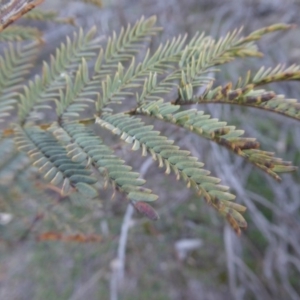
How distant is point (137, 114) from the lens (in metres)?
0.41

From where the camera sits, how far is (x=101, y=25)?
6.26ft

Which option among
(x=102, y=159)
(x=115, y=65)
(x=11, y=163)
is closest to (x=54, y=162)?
(x=102, y=159)

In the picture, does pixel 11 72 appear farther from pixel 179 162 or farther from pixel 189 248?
pixel 189 248

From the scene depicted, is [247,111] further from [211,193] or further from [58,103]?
[211,193]

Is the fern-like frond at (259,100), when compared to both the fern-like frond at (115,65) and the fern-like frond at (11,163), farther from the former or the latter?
the fern-like frond at (11,163)

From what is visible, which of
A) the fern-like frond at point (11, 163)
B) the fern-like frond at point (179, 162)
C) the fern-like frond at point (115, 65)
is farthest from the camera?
the fern-like frond at point (11, 163)

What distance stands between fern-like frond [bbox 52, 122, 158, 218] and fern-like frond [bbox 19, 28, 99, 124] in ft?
0.34

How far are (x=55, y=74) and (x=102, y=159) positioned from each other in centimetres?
23

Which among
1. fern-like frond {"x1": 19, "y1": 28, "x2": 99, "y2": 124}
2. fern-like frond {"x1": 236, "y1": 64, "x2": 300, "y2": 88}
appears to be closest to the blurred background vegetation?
fern-like frond {"x1": 19, "y1": 28, "x2": 99, "y2": 124}

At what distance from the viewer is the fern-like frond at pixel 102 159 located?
1.09ft

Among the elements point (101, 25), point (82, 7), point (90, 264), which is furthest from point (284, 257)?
point (82, 7)

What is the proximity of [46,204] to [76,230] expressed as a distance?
0.06m

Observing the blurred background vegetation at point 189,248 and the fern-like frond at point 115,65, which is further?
the blurred background vegetation at point 189,248

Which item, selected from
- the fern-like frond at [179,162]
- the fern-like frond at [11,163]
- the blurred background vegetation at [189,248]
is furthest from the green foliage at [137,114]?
the blurred background vegetation at [189,248]
